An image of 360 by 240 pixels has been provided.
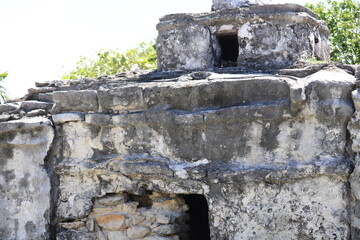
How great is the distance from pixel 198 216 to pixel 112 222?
1.32 m

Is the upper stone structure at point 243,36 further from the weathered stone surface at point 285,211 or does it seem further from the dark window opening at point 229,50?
the weathered stone surface at point 285,211

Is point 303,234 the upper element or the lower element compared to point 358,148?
lower

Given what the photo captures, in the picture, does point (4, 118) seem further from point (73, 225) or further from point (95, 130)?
point (73, 225)

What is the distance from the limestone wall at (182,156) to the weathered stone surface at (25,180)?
10 mm

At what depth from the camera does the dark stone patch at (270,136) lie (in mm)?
5332

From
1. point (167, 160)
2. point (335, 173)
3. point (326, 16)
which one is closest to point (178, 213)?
point (167, 160)

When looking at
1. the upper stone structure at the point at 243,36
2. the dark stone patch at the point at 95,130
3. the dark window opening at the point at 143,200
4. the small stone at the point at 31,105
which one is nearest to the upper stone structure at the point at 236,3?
the upper stone structure at the point at 243,36

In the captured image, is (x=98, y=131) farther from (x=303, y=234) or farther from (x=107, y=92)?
(x=303, y=234)

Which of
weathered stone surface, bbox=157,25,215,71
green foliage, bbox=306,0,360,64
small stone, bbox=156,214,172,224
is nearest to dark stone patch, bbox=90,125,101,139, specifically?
small stone, bbox=156,214,172,224

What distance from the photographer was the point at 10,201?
6195mm

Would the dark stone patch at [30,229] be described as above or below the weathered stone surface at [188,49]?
below

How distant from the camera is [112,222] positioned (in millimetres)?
5949

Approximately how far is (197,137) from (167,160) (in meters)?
0.37

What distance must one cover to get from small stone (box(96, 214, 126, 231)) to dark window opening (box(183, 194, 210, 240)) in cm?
98
